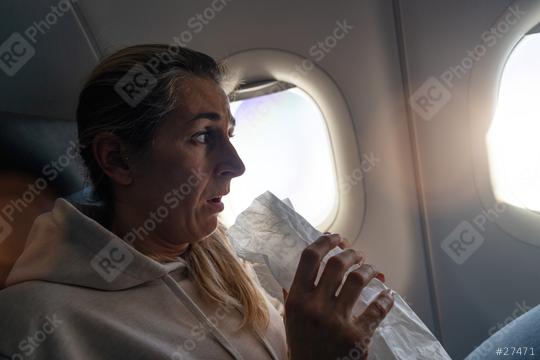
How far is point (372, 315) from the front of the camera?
0.87m

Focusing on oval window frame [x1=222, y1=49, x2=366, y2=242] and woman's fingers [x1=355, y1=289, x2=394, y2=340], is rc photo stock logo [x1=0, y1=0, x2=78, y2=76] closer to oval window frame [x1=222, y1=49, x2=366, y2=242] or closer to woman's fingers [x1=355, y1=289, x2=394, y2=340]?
oval window frame [x1=222, y1=49, x2=366, y2=242]

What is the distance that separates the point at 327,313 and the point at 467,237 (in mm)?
1132

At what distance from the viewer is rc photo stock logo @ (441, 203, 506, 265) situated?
5.30 feet

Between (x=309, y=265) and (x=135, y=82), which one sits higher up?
(x=135, y=82)

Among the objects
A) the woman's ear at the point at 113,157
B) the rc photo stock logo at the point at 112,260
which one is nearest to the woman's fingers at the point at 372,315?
the rc photo stock logo at the point at 112,260

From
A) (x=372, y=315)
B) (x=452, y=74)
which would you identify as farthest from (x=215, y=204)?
(x=452, y=74)

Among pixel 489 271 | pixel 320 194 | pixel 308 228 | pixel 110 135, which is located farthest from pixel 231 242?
pixel 489 271

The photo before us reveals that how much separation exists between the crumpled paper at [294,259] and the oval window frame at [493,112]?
805 mm

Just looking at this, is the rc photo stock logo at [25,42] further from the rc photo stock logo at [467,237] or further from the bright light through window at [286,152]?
the rc photo stock logo at [467,237]

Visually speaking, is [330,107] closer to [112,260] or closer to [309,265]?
[309,265]

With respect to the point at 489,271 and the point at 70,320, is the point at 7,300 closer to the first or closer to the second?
the point at 70,320

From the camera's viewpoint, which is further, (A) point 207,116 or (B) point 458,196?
(B) point 458,196

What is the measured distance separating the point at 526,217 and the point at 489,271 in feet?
0.97

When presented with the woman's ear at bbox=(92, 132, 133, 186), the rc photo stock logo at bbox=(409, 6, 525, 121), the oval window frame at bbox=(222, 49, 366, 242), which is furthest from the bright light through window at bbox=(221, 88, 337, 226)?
the woman's ear at bbox=(92, 132, 133, 186)
